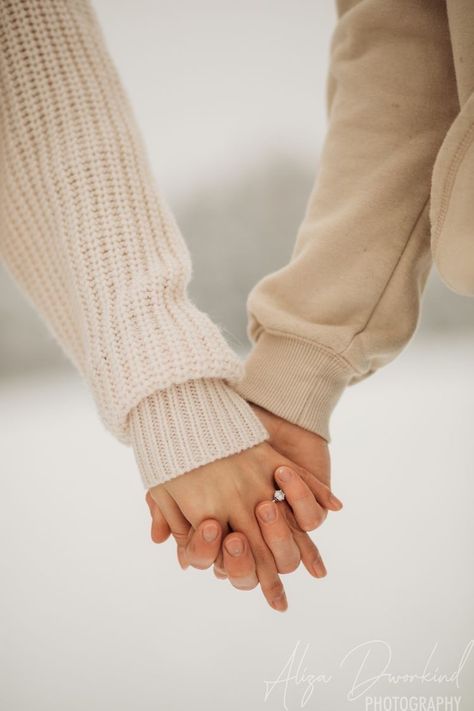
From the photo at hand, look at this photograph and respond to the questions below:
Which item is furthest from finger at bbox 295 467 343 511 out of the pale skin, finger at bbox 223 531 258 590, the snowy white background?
the snowy white background

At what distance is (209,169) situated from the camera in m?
1.53

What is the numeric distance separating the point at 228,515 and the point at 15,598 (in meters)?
0.46

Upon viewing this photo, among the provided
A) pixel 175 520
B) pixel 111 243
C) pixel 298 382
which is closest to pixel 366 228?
pixel 298 382

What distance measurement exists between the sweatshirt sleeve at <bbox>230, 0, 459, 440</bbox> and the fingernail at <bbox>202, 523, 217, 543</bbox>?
7.6 inches

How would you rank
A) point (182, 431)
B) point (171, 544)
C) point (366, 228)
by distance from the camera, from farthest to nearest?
1. point (171, 544)
2. point (366, 228)
3. point (182, 431)

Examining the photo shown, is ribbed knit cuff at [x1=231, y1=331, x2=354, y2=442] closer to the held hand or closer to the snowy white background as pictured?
the held hand

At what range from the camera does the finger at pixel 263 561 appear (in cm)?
64

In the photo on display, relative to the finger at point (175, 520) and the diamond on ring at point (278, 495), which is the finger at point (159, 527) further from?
the diamond on ring at point (278, 495)

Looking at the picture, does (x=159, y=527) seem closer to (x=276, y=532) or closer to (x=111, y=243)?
(x=276, y=532)

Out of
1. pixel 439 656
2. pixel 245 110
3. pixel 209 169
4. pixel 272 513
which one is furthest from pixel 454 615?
pixel 245 110

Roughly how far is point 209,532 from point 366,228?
42cm

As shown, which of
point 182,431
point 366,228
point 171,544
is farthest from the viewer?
point 171,544

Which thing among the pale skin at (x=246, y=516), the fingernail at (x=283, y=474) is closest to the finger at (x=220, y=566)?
the pale skin at (x=246, y=516)

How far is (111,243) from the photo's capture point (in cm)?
60
